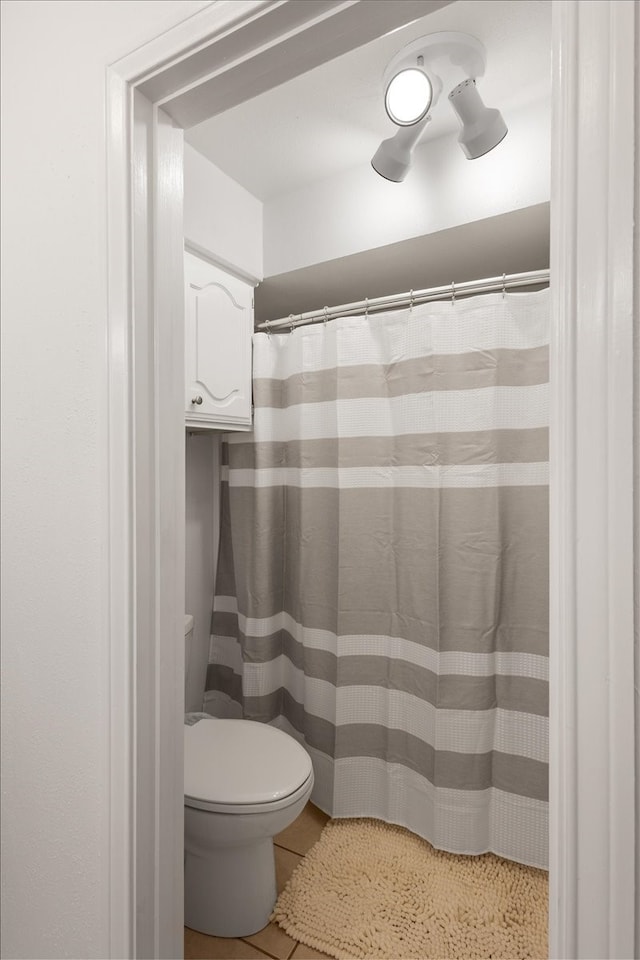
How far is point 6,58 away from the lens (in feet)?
3.17

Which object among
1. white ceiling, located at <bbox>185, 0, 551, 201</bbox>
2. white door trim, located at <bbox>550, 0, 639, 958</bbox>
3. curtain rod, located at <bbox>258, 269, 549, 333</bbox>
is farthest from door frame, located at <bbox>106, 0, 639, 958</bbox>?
curtain rod, located at <bbox>258, 269, 549, 333</bbox>

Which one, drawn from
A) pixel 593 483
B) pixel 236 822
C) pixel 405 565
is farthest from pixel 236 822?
pixel 593 483

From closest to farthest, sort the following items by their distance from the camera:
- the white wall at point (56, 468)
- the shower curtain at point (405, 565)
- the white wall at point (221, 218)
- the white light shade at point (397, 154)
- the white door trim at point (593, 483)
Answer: the white door trim at point (593, 483)
the white wall at point (56, 468)
the white light shade at point (397, 154)
the shower curtain at point (405, 565)
the white wall at point (221, 218)

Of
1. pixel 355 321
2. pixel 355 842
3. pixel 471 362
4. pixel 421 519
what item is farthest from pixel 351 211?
pixel 355 842

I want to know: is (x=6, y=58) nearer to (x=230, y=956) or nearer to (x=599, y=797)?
(x=599, y=797)

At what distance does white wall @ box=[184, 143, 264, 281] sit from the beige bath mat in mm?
2033

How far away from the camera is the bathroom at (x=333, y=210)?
1403 millimetres

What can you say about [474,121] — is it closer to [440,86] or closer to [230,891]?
[440,86]

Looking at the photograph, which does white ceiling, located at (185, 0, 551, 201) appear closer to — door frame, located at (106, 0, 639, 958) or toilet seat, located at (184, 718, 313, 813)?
door frame, located at (106, 0, 639, 958)

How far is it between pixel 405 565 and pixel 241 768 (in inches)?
31.5

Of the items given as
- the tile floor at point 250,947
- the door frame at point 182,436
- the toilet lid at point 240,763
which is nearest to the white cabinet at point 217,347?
the door frame at point 182,436

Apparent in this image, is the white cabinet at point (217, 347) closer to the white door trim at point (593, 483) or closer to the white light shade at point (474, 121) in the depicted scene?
the white light shade at point (474, 121)

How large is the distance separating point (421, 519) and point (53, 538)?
1.18 m

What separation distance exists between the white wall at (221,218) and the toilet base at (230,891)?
72.0 inches
